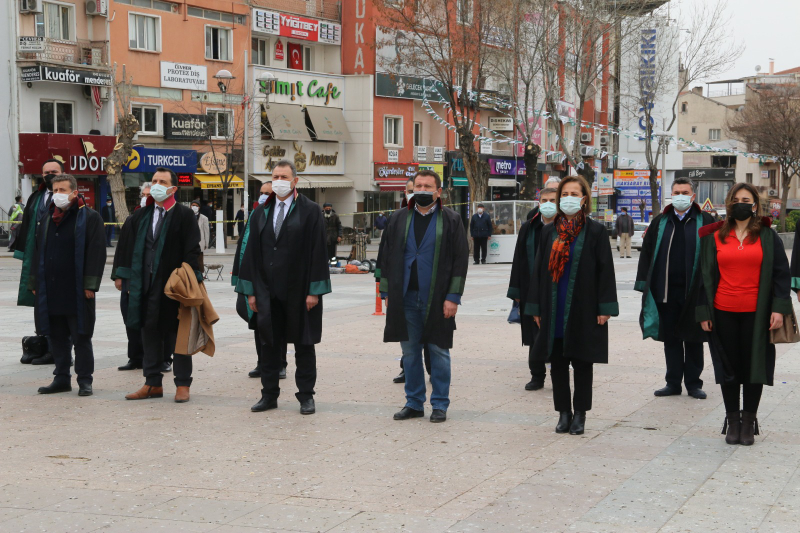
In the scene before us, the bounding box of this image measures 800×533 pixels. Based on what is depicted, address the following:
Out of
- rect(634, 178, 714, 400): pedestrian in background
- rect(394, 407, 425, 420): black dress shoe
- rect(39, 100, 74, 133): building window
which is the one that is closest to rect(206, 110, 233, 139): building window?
rect(39, 100, 74, 133): building window

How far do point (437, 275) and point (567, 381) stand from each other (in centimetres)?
117

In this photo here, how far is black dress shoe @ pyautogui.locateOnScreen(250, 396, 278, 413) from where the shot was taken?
7961mm

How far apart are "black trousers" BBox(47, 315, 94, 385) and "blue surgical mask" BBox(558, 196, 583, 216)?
4.05 metres

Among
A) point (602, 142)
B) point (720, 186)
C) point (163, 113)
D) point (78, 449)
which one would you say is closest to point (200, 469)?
point (78, 449)

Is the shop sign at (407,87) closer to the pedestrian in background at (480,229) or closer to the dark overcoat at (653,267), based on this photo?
the pedestrian in background at (480,229)

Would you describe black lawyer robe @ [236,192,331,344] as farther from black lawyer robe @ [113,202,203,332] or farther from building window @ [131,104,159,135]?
building window @ [131,104,159,135]

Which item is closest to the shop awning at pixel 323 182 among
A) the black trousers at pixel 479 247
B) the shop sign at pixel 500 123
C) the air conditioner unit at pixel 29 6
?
the shop sign at pixel 500 123

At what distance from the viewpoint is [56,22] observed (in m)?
34.7

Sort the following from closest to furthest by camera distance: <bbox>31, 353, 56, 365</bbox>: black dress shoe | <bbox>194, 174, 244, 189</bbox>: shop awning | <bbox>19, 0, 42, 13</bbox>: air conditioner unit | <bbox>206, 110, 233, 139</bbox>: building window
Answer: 1. <bbox>31, 353, 56, 365</bbox>: black dress shoe
2. <bbox>19, 0, 42, 13</bbox>: air conditioner unit
3. <bbox>194, 174, 244, 189</bbox>: shop awning
4. <bbox>206, 110, 233, 139</bbox>: building window

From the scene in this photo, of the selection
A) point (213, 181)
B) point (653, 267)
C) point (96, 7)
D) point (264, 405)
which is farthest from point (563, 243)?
point (213, 181)

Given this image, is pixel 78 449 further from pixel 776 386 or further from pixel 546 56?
pixel 546 56

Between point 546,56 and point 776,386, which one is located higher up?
point 546,56

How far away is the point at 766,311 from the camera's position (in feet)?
22.3

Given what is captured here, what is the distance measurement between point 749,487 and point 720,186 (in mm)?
79498
